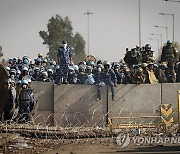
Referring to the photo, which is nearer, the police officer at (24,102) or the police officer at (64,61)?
the police officer at (24,102)

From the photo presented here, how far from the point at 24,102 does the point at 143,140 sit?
13.9 ft

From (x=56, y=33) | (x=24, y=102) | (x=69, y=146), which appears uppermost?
(x=56, y=33)

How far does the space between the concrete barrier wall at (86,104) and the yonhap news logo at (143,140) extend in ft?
9.23

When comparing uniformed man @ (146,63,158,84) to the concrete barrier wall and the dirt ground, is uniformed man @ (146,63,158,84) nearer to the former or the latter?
the concrete barrier wall

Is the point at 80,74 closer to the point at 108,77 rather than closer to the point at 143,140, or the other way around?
the point at 108,77

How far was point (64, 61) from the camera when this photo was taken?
16.8 meters

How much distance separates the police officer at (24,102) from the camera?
47.3 ft

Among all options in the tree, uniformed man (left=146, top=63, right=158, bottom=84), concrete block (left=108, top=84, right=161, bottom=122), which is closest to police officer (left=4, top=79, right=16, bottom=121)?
concrete block (left=108, top=84, right=161, bottom=122)

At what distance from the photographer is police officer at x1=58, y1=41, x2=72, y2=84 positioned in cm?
1652

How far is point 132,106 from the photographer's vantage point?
16.6m

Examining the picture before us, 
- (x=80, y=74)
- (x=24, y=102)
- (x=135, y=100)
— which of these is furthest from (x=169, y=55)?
(x=24, y=102)

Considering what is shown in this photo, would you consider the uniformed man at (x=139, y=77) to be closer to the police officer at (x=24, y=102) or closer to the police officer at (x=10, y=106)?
the police officer at (x=24, y=102)

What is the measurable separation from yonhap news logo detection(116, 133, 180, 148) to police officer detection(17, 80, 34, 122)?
323 centimetres

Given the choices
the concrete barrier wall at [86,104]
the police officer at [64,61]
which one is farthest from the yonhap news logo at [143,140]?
the police officer at [64,61]
